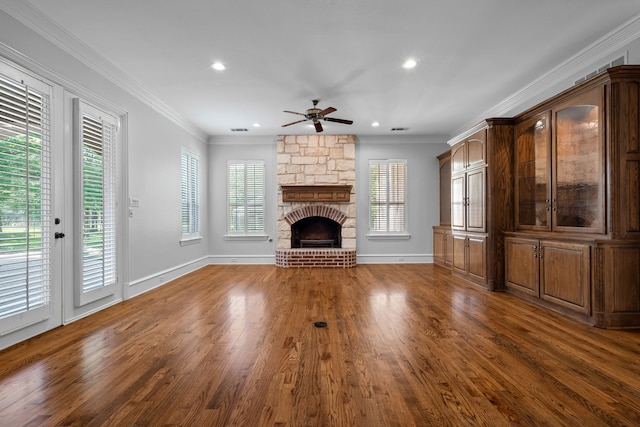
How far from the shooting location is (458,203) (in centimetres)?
575

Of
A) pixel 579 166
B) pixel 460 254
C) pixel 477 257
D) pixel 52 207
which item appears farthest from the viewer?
pixel 460 254

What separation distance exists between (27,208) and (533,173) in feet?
18.7

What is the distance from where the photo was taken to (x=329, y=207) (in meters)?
7.21

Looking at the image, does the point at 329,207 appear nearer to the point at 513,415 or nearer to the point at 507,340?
the point at 507,340

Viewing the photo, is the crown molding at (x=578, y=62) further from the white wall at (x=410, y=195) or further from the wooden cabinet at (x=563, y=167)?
the white wall at (x=410, y=195)

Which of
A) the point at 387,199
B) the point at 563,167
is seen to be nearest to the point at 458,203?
the point at 387,199

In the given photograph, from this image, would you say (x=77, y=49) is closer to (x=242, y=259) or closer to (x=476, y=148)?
(x=242, y=259)

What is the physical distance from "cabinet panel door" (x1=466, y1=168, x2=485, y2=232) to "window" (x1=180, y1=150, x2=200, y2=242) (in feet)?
17.0

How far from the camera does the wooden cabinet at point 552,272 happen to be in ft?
10.7

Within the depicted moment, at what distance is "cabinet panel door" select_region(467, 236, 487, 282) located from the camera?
15.9 ft

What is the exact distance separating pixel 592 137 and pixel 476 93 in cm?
193

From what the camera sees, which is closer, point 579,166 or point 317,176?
point 579,166

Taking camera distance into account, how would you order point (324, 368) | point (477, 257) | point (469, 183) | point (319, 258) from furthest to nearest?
point (319, 258)
point (469, 183)
point (477, 257)
point (324, 368)

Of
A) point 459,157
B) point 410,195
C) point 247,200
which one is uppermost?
point 459,157
